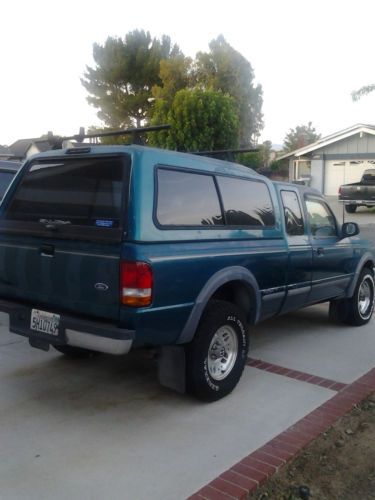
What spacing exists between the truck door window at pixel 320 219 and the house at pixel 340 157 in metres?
25.6

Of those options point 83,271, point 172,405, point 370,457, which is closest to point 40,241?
point 83,271

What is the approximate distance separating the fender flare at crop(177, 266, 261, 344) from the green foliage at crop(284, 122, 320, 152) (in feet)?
211

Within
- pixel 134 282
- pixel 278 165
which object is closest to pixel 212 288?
pixel 134 282

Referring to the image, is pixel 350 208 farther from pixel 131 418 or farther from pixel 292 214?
pixel 131 418

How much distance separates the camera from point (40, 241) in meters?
4.15

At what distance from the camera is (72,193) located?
4.25m

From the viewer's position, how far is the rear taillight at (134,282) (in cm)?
362

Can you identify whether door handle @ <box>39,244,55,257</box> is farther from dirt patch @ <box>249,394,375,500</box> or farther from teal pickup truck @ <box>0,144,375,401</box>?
dirt patch @ <box>249,394,375,500</box>

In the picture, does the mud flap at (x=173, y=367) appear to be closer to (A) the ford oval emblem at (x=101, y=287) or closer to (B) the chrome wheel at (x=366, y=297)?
(A) the ford oval emblem at (x=101, y=287)

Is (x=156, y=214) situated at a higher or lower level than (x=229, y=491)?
higher

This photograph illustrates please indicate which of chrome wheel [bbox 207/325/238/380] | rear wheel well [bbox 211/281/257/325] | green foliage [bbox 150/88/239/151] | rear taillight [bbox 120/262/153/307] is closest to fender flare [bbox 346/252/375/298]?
rear wheel well [bbox 211/281/257/325]

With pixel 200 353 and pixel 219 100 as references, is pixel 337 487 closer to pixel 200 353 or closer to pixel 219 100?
pixel 200 353

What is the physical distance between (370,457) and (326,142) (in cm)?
3019

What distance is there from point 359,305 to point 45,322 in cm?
430
